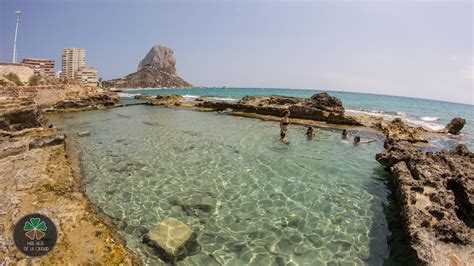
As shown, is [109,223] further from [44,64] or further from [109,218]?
[44,64]

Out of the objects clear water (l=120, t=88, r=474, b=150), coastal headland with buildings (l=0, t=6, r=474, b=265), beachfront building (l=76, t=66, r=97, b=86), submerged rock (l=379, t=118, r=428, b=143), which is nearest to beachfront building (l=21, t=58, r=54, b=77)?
beachfront building (l=76, t=66, r=97, b=86)

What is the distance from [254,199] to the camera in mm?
9617

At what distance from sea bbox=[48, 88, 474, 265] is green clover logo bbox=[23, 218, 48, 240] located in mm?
1928

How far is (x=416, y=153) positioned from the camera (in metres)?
11.5

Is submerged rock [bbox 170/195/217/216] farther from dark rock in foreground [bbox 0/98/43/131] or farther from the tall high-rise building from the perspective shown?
the tall high-rise building

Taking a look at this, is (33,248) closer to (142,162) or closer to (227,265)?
(227,265)

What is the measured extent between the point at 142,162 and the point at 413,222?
11632 millimetres

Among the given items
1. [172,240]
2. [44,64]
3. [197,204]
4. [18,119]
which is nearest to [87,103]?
[18,119]

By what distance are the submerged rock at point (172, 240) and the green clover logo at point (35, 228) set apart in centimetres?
232

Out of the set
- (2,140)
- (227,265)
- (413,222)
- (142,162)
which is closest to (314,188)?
(413,222)

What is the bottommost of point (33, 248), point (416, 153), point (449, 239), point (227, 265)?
point (227, 265)

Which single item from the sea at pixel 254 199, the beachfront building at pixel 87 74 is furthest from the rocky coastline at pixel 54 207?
the beachfront building at pixel 87 74

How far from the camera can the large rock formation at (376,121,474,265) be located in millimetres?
5867

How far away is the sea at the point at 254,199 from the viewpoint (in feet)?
22.4
